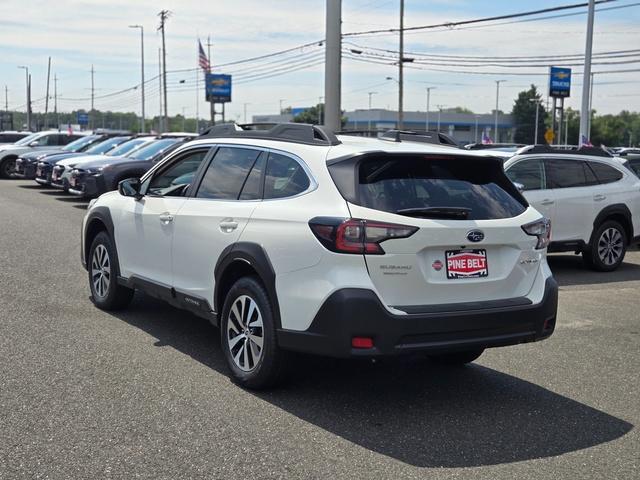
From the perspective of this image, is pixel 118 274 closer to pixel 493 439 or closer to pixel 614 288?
pixel 493 439

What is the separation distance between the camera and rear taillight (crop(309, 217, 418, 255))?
15.7 feet

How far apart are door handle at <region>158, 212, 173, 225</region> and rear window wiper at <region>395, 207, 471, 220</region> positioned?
2347 mm

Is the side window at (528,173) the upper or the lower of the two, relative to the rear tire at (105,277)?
upper

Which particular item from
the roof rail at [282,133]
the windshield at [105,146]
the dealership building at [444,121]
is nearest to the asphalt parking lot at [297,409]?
the roof rail at [282,133]

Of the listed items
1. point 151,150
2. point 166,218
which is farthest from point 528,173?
point 151,150

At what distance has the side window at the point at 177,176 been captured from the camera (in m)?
6.74

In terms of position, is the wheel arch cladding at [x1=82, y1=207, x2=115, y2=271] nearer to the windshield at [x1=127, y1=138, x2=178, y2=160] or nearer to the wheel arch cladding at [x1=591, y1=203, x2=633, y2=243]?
the wheel arch cladding at [x1=591, y1=203, x2=633, y2=243]

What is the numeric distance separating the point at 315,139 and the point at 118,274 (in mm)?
2868

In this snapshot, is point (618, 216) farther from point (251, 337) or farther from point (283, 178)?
point (251, 337)

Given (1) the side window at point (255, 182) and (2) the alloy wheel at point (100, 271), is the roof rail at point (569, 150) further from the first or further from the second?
(1) the side window at point (255, 182)

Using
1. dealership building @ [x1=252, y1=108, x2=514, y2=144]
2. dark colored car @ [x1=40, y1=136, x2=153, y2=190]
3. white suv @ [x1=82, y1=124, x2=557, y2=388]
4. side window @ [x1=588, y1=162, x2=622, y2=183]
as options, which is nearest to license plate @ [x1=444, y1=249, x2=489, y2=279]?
white suv @ [x1=82, y1=124, x2=557, y2=388]

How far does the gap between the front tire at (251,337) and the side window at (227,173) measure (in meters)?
0.80

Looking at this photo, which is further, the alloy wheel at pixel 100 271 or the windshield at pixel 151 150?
the windshield at pixel 151 150

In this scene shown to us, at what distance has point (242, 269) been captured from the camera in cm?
568
